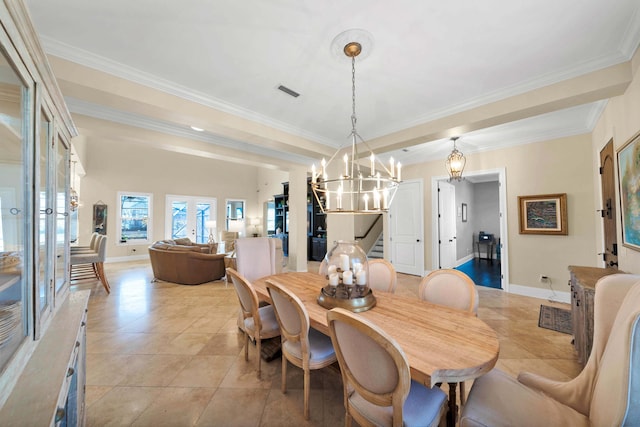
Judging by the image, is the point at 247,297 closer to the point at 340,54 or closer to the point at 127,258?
the point at 340,54

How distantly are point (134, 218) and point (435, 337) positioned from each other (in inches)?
365

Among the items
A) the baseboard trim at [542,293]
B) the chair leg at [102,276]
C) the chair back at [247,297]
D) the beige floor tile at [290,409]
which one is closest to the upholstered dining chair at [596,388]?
the beige floor tile at [290,409]

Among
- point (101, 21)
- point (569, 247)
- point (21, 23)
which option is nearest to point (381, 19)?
point (21, 23)

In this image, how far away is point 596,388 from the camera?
3.23 ft

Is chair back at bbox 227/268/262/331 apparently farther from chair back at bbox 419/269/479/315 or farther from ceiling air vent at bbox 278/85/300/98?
ceiling air vent at bbox 278/85/300/98

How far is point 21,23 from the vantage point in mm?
801

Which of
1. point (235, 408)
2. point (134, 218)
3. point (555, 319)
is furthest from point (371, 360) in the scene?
point (134, 218)

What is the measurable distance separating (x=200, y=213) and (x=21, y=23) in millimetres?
8789

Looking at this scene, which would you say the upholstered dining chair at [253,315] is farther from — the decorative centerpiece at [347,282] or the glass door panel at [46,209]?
the glass door panel at [46,209]

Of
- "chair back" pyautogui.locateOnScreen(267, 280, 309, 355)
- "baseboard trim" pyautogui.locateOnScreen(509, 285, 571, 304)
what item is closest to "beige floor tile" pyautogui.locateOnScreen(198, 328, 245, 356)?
"chair back" pyautogui.locateOnScreen(267, 280, 309, 355)

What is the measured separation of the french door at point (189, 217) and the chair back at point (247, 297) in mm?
6674

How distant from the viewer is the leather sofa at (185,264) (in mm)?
4672

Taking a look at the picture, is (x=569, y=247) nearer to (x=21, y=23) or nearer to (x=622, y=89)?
(x=622, y=89)

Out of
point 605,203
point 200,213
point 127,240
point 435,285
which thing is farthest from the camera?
point 200,213
